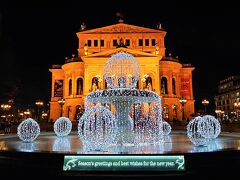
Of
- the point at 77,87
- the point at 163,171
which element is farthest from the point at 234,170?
the point at 77,87

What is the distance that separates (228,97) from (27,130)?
231ft

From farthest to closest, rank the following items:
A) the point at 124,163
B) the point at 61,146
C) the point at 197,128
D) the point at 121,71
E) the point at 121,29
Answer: the point at 121,29
the point at 121,71
the point at 197,128
the point at 61,146
the point at 124,163

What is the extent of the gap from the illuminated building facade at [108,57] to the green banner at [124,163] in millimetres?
36025

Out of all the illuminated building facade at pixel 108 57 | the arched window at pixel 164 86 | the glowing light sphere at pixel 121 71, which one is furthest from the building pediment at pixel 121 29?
the glowing light sphere at pixel 121 71

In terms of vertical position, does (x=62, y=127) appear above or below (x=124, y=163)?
above

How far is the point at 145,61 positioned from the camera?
147 ft

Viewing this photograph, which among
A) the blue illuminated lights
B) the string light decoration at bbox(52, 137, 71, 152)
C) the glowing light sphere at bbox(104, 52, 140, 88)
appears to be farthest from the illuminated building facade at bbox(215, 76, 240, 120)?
the string light decoration at bbox(52, 137, 71, 152)

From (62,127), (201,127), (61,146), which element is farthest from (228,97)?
(61,146)

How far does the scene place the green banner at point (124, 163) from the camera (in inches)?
265

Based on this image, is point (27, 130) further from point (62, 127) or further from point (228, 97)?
point (228, 97)

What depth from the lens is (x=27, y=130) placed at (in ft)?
45.5

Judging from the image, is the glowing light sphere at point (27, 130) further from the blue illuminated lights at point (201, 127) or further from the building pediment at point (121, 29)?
the building pediment at point (121, 29)

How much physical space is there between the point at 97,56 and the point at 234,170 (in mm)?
38869

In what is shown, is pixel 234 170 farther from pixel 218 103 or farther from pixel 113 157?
pixel 218 103
